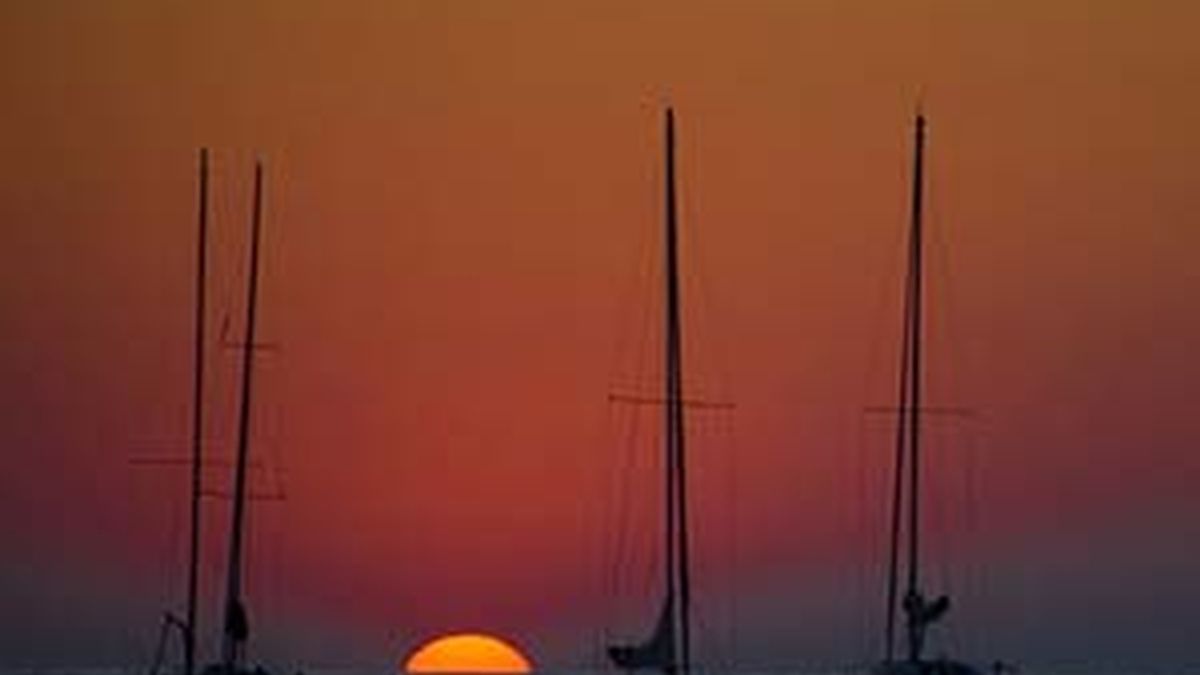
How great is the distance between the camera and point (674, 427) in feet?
112

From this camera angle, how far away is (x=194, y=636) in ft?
130

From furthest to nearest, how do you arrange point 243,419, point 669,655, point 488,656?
1. point 243,419
2. point 669,655
3. point 488,656

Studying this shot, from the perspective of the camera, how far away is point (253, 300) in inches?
1501

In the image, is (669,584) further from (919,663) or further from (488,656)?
(488,656)

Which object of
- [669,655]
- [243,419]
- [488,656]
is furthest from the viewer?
[243,419]

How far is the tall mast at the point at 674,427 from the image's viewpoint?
3372 centimetres

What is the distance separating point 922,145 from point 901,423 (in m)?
4.01

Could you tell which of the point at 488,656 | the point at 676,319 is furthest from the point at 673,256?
the point at 488,656

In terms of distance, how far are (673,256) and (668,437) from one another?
231 centimetres

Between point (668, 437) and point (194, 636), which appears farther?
point (194, 636)

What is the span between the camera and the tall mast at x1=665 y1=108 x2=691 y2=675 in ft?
111

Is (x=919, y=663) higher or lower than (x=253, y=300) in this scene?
lower

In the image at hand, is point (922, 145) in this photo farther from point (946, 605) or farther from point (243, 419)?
point (243, 419)

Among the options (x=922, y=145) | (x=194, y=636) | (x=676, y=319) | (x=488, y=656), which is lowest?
(x=194, y=636)
